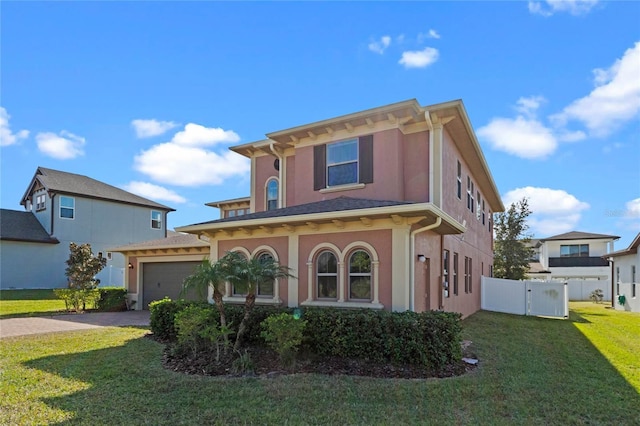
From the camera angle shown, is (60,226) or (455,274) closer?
(455,274)

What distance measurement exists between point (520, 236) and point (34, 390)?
1140 inches

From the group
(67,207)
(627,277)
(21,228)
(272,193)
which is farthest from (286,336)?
(21,228)

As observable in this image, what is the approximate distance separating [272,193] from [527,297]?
37.0 feet

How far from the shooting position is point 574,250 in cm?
3762

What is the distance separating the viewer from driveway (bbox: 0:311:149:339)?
38.8 ft

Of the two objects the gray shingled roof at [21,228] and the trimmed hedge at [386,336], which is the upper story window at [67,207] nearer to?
the gray shingled roof at [21,228]

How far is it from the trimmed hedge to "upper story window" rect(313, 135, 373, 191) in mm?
4779

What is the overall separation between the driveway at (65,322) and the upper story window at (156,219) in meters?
14.8

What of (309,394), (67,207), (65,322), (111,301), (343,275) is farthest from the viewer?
(67,207)

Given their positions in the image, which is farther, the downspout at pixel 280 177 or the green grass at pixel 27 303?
the green grass at pixel 27 303

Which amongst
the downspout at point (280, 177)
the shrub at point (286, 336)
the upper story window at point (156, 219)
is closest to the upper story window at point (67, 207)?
the upper story window at point (156, 219)

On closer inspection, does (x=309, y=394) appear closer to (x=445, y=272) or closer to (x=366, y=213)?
(x=366, y=213)

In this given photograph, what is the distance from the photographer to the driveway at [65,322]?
11.8 metres

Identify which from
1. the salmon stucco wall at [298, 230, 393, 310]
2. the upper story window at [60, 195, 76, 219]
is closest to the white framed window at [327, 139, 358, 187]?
the salmon stucco wall at [298, 230, 393, 310]
